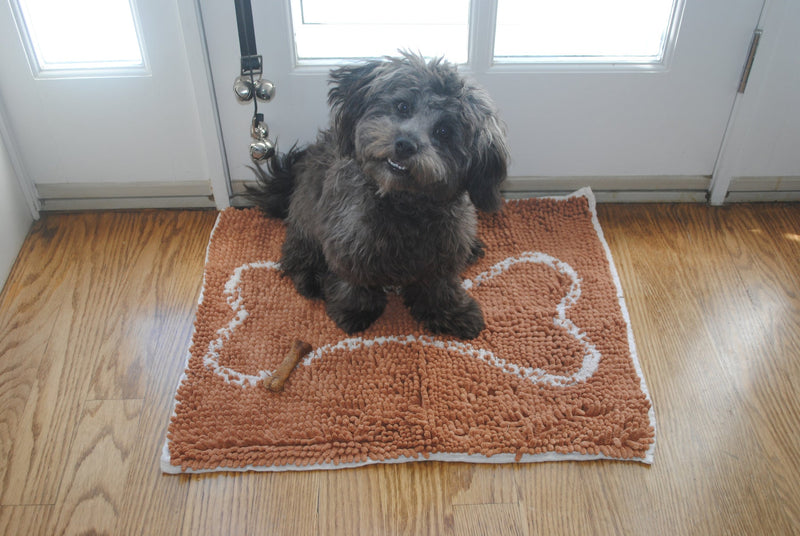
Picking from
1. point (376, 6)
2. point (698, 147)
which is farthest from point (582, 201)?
point (376, 6)

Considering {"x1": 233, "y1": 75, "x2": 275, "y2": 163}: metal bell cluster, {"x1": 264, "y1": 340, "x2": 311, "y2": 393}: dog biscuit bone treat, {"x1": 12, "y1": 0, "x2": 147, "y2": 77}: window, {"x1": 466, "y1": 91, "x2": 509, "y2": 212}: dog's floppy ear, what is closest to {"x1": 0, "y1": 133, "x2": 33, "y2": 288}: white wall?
{"x1": 12, "y1": 0, "x2": 147, "y2": 77}: window

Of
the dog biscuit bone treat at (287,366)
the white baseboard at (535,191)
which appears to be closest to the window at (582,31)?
the white baseboard at (535,191)

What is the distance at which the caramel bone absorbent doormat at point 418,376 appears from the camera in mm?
1394

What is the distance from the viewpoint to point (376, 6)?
1.74 meters

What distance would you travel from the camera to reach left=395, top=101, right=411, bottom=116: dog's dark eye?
1284 millimetres

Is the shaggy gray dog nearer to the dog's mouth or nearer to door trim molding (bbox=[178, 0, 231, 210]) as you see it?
the dog's mouth

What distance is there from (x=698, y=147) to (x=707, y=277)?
1.39 ft

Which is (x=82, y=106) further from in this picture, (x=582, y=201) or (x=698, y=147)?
(x=698, y=147)

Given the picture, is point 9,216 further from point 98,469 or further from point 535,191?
point 535,191

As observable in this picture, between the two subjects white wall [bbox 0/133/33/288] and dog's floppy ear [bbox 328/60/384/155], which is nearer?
dog's floppy ear [bbox 328/60/384/155]

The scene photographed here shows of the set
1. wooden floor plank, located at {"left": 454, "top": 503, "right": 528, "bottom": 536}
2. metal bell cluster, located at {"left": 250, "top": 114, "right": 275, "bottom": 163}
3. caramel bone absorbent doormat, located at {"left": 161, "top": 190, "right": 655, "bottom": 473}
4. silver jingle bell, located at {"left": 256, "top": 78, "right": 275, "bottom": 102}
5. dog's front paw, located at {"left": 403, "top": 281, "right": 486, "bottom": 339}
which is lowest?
wooden floor plank, located at {"left": 454, "top": 503, "right": 528, "bottom": 536}

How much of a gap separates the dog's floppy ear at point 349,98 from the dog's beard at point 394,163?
46 mm

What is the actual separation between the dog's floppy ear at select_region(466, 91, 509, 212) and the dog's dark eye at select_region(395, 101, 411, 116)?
0.12m

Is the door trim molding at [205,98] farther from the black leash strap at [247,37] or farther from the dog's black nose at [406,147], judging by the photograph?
the dog's black nose at [406,147]
